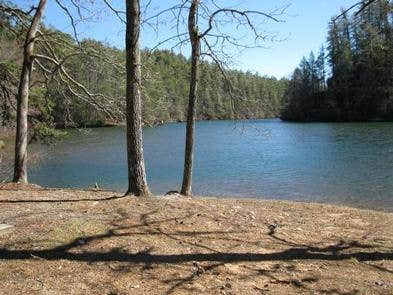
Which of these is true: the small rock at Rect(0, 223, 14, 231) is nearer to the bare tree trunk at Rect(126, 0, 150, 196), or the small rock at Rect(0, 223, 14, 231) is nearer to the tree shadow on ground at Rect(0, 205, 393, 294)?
the tree shadow on ground at Rect(0, 205, 393, 294)

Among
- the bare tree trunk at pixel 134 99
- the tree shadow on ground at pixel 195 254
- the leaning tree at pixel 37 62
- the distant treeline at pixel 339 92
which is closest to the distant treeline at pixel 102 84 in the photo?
the leaning tree at pixel 37 62

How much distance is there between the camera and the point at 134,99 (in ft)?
30.4

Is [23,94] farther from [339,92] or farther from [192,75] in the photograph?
[339,92]

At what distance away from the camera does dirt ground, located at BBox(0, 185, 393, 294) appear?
5754 millimetres

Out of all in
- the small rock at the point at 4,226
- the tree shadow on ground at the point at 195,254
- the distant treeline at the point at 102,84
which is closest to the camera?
the tree shadow on ground at the point at 195,254

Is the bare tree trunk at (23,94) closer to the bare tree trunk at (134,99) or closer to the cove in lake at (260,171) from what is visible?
the cove in lake at (260,171)

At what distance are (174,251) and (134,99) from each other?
3500 millimetres

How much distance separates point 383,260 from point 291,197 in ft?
35.9

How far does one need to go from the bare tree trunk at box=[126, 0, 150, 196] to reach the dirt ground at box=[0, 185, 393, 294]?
19.4 inches

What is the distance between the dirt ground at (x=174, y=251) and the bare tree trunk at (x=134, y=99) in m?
0.49

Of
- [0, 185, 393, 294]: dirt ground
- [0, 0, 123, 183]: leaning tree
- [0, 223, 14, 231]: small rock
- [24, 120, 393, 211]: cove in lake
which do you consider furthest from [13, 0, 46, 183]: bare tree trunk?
[0, 223, 14, 231]: small rock

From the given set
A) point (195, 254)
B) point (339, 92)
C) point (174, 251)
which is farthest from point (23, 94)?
point (339, 92)

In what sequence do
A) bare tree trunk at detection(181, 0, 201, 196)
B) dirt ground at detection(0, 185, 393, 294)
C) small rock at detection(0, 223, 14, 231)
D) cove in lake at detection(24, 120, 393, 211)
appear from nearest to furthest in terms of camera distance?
dirt ground at detection(0, 185, 393, 294) < small rock at detection(0, 223, 14, 231) < bare tree trunk at detection(181, 0, 201, 196) < cove in lake at detection(24, 120, 393, 211)

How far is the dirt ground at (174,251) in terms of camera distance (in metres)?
5.75
